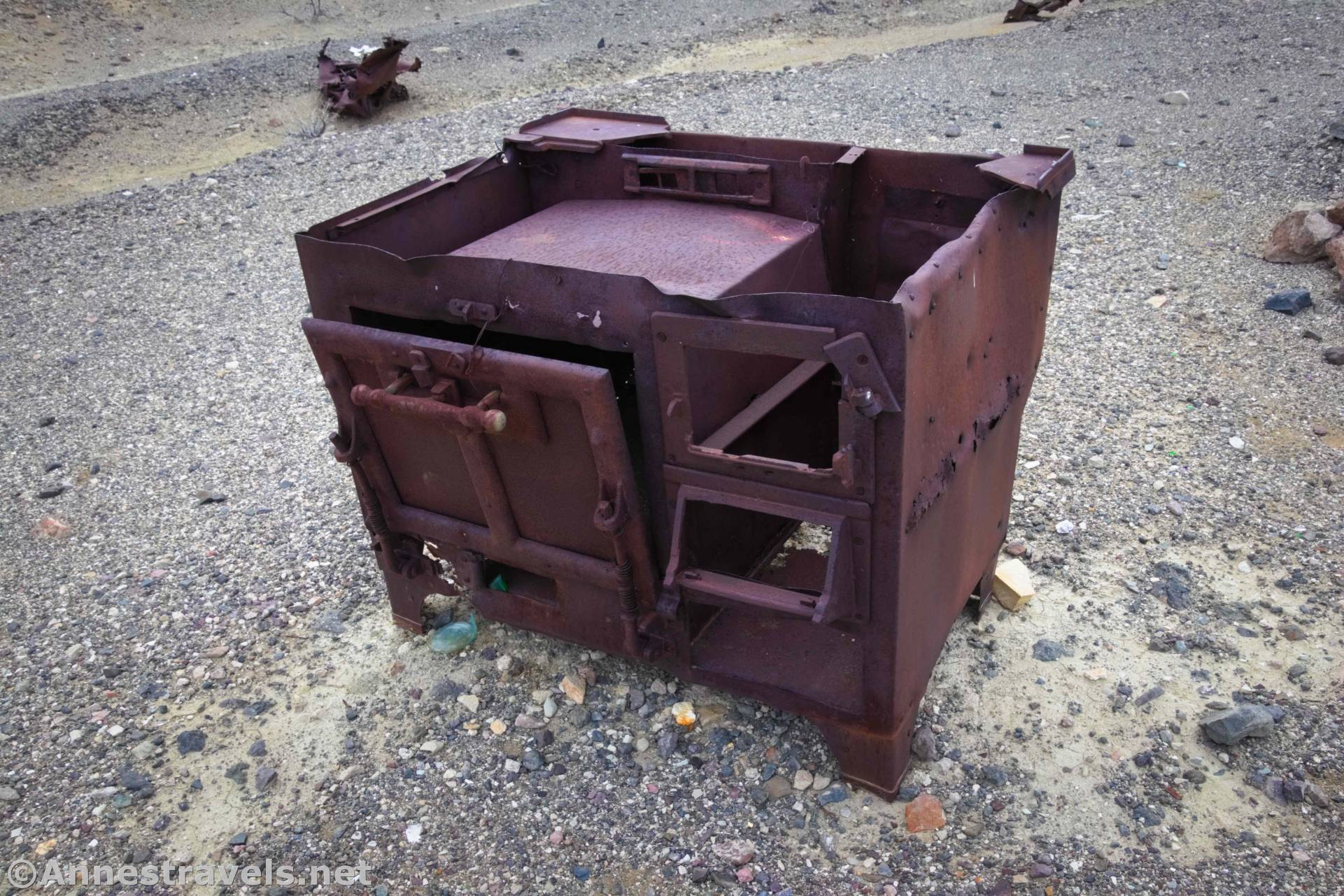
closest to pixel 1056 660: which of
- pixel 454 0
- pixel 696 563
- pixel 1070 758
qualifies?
pixel 1070 758

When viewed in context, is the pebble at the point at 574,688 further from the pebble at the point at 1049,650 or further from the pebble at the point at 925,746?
the pebble at the point at 1049,650

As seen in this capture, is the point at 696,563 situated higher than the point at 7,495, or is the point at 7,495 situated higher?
the point at 696,563

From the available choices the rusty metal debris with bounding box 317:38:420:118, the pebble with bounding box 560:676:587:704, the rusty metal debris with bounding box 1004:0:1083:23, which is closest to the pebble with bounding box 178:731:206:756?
the pebble with bounding box 560:676:587:704

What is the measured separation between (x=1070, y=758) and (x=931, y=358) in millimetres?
1236

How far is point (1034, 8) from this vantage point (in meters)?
10.7

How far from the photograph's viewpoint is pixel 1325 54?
7840mm

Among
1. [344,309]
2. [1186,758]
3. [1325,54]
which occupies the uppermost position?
[344,309]

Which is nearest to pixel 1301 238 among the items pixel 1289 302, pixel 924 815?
pixel 1289 302

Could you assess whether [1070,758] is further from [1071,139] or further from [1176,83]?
[1176,83]

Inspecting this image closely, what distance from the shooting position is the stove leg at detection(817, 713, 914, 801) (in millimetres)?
2523

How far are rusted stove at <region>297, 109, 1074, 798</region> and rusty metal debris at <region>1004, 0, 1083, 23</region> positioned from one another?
354 inches

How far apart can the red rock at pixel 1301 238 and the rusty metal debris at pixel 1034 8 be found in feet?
20.8

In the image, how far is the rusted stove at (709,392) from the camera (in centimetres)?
220

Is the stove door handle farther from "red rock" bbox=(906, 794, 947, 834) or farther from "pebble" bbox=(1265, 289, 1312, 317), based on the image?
"pebble" bbox=(1265, 289, 1312, 317)
